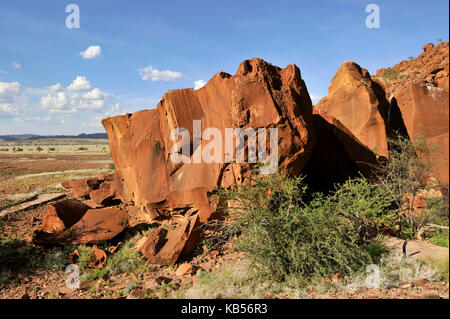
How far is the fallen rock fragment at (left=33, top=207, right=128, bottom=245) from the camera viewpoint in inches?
343

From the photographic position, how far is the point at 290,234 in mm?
6168

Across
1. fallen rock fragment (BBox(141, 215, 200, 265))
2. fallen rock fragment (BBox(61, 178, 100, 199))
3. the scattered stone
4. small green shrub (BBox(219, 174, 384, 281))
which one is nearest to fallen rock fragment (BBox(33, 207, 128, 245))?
fallen rock fragment (BBox(141, 215, 200, 265))

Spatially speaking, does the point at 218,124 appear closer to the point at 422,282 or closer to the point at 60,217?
the point at 422,282

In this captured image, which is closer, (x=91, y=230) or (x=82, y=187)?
(x=91, y=230)

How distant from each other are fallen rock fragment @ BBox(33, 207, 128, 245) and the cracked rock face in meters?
1.13

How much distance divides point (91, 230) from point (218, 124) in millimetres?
5350

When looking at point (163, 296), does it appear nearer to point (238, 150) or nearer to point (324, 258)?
point (324, 258)

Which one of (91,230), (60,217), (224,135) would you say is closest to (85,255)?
(91,230)

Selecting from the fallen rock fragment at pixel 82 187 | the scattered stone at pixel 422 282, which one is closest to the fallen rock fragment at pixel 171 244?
the scattered stone at pixel 422 282

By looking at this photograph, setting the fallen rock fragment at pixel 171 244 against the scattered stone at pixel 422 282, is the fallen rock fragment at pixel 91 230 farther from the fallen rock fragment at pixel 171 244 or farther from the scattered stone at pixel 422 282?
the scattered stone at pixel 422 282

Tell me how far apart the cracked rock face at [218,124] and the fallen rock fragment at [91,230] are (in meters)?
1.13

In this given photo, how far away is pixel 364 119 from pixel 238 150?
783cm

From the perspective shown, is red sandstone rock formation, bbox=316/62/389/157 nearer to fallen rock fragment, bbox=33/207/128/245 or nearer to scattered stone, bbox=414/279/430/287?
scattered stone, bbox=414/279/430/287

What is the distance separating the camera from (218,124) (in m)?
8.36
